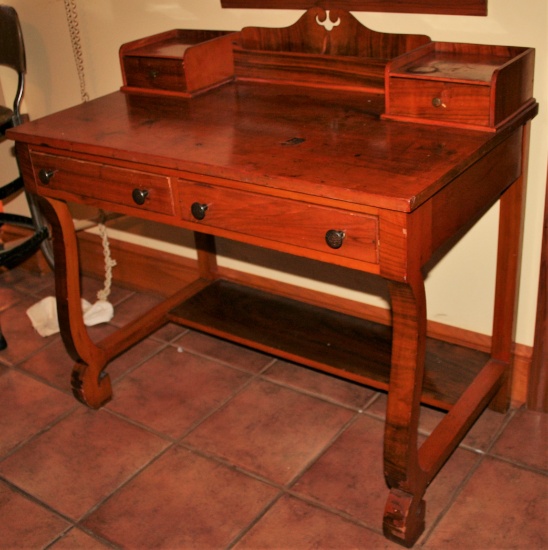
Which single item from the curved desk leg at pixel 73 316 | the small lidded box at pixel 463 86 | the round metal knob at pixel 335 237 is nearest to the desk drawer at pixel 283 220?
the round metal knob at pixel 335 237

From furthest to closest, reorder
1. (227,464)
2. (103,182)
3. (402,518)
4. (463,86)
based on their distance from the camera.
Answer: (227,464), (103,182), (402,518), (463,86)

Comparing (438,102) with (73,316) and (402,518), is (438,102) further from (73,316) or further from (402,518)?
(73,316)

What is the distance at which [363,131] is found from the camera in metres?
1.78

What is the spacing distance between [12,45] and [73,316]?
3.39 ft

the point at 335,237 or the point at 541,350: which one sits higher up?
the point at 335,237

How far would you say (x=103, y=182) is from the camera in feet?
6.29

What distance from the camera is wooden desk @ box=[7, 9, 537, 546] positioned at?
1549 millimetres

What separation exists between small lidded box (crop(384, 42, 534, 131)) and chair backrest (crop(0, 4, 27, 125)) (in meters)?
1.44

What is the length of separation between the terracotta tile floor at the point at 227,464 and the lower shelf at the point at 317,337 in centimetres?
17

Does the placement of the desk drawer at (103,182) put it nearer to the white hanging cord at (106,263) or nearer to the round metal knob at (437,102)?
the round metal knob at (437,102)

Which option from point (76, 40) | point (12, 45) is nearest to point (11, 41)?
point (12, 45)

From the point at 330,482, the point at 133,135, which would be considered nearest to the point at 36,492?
the point at 330,482

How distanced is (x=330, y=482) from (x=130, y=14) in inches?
63.8

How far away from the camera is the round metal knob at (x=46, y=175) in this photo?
6.63 ft
